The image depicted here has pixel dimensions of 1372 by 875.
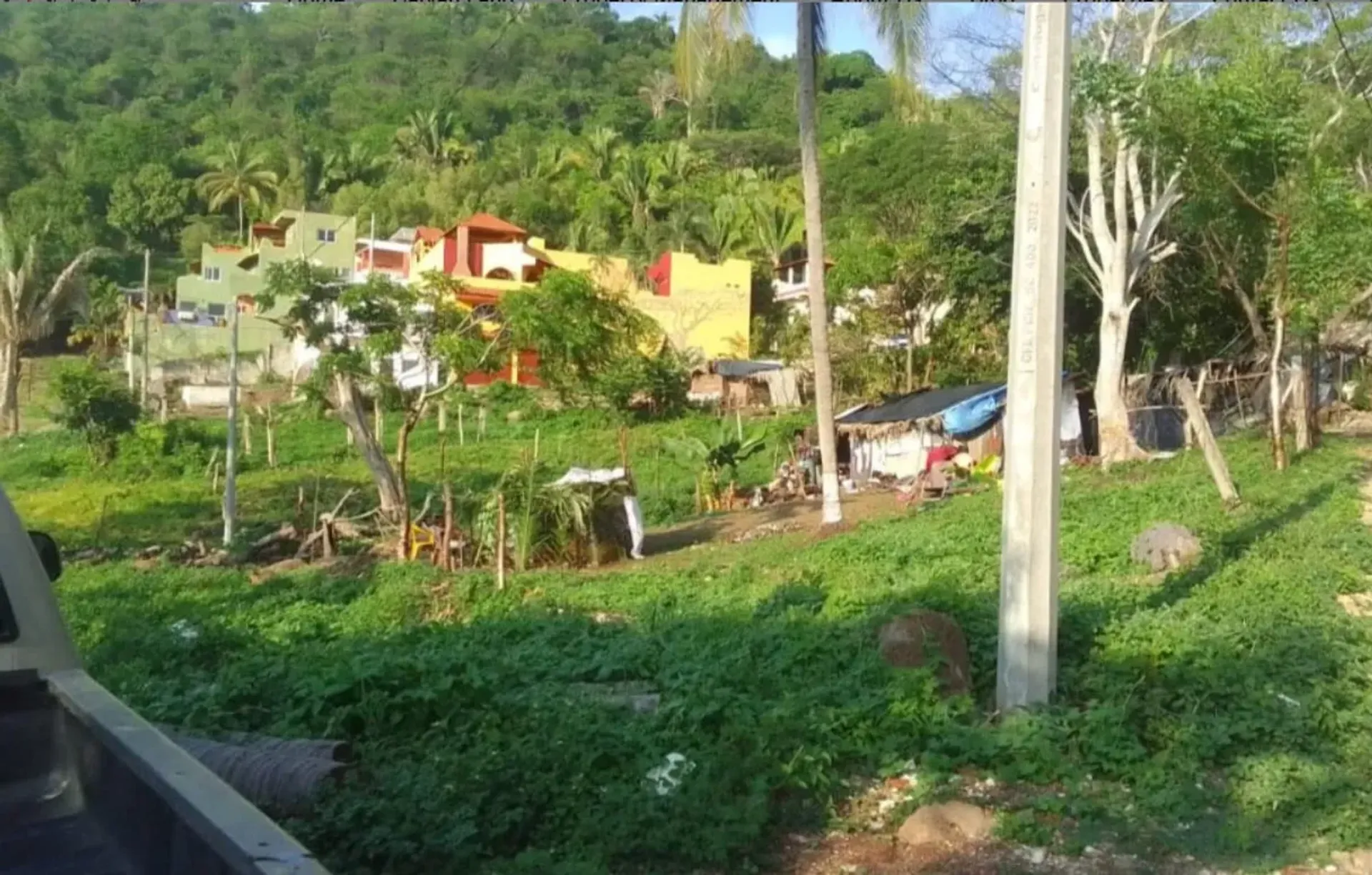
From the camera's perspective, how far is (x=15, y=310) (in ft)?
112

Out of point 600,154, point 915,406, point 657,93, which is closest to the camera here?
point 915,406

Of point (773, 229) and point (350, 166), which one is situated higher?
point (350, 166)

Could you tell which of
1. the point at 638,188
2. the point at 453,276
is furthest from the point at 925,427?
the point at 638,188

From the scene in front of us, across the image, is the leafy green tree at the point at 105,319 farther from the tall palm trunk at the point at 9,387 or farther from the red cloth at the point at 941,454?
the red cloth at the point at 941,454

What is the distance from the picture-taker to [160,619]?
12.1 metres

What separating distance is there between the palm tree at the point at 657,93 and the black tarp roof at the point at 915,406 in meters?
40.6

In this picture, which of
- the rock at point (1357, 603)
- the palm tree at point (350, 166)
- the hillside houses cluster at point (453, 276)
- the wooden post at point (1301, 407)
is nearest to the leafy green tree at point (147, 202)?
the palm tree at point (350, 166)

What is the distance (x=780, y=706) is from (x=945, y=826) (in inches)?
52.5

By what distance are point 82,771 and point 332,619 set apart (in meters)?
8.76

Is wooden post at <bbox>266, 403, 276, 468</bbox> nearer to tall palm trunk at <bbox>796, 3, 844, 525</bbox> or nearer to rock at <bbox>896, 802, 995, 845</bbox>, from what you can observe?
tall palm trunk at <bbox>796, 3, 844, 525</bbox>

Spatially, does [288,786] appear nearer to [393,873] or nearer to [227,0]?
[393,873]

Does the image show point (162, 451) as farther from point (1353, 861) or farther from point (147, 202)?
point (147, 202)

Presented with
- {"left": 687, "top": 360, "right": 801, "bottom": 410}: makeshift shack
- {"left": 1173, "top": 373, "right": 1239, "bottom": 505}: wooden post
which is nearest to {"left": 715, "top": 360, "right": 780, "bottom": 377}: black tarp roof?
{"left": 687, "top": 360, "right": 801, "bottom": 410}: makeshift shack

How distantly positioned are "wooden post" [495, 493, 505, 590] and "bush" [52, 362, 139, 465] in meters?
16.0
